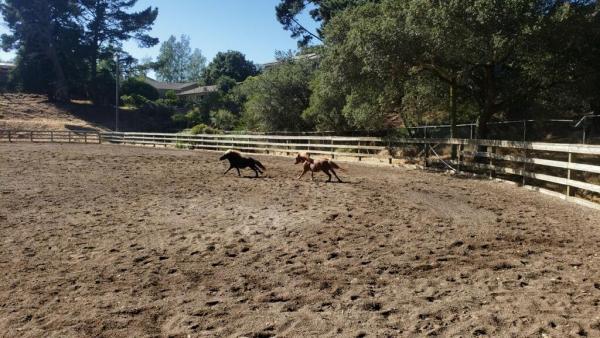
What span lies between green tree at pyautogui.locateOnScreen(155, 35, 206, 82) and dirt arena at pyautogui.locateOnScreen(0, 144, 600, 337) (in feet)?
338

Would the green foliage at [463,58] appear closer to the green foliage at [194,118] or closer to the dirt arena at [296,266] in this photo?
the dirt arena at [296,266]

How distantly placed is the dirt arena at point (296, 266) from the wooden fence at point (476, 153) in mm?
1515

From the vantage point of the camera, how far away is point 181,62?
110m

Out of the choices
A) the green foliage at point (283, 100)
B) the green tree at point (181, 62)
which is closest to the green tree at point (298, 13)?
the green foliage at point (283, 100)

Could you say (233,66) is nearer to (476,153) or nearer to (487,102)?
(487,102)

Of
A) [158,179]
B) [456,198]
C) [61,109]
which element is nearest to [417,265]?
[456,198]

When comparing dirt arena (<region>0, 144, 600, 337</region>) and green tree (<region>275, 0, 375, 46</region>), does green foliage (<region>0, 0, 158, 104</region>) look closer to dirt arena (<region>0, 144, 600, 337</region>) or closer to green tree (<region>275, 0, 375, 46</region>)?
green tree (<region>275, 0, 375, 46</region>)

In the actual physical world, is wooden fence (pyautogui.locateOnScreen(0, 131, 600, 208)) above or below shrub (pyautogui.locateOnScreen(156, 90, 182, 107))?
below

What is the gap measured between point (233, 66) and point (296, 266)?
72.9 meters

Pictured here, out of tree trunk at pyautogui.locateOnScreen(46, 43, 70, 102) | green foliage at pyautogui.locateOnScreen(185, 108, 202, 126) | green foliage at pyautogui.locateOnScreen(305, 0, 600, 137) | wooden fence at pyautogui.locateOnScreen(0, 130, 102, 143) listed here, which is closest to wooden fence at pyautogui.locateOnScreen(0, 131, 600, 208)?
green foliage at pyautogui.locateOnScreen(305, 0, 600, 137)

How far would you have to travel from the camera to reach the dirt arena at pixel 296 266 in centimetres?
371

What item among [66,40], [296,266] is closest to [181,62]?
[66,40]

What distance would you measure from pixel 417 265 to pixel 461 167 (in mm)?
11674

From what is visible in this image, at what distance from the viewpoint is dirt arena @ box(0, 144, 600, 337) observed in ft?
12.2
